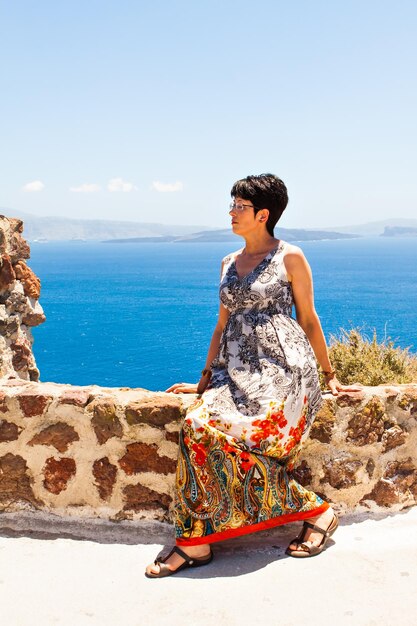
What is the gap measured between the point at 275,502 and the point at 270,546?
28 cm

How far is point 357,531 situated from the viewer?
289 centimetres

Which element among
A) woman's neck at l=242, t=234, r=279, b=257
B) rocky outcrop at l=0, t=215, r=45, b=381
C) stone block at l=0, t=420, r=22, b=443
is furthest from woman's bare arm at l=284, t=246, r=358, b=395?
rocky outcrop at l=0, t=215, r=45, b=381

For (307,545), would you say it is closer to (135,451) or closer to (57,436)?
(135,451)

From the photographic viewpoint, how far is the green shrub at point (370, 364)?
27.0 feet

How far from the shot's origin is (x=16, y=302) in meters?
5.75

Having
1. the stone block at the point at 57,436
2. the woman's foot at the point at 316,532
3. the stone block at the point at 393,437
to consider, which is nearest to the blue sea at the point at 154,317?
the stone block at the point at 393,437

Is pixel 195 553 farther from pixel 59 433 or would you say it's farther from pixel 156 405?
pixel 59 433

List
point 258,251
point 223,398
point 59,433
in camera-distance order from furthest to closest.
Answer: point 258,251 → point 59,433 → point 223,398

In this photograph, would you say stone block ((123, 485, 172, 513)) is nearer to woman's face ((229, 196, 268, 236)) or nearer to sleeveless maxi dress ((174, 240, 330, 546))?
sleeveless maxi dress ((174, 240, 330, 546))

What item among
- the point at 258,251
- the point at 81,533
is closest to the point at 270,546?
the point at 81,533

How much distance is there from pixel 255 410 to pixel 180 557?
0.73 metres

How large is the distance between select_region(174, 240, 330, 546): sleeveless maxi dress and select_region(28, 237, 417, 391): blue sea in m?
12.9

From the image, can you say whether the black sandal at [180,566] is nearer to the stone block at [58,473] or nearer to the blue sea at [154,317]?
the stone block at [58,473]

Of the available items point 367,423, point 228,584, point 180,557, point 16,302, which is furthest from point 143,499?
point 16,302
